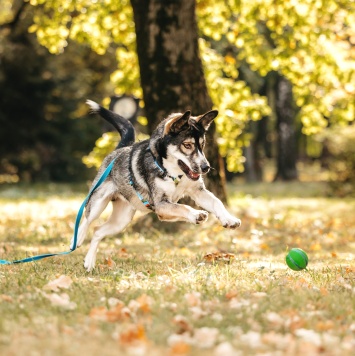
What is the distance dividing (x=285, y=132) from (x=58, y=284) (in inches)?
942

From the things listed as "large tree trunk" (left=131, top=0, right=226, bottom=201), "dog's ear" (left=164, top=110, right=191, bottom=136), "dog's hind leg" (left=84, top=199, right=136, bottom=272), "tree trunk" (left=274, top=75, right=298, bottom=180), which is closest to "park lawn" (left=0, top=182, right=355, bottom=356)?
"dog's hind leg" (left=84, top=199, right=136, bottom=272)

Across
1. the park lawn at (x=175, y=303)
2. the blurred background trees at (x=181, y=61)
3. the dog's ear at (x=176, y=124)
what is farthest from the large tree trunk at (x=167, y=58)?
the dog's ear at (x=176, y=124)

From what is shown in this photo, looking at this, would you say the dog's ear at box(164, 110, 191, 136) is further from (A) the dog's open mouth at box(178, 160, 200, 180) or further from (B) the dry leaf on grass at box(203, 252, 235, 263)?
(B) the dry leaf on grass at box(203, 252, 235, 263)

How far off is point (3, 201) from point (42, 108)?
8155mm

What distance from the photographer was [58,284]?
5.24 m

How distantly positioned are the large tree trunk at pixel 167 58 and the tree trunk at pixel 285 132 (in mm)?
17577

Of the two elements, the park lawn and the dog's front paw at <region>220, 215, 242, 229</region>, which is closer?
the park lawn

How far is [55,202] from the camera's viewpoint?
1698cm

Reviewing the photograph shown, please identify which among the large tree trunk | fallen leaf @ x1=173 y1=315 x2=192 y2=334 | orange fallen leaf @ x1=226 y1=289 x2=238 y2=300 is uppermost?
the large tree trunk

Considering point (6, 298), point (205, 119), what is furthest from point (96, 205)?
point (6, 298)

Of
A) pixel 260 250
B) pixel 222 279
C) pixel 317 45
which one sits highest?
pixel 317 45

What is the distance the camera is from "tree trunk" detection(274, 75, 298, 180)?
2802 cm

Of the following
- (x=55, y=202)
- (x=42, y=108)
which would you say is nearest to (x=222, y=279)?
(x=55, y=202)

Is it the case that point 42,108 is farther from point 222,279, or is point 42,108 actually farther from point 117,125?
point 222,279
